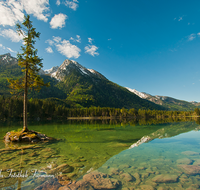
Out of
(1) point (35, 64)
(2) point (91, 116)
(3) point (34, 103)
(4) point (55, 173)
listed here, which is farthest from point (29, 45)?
(2) point (91, 116)

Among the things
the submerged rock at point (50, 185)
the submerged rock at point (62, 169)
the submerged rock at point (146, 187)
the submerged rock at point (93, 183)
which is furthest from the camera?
the submerged rock at point (62, 169)

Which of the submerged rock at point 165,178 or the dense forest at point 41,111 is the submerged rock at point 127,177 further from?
the dense forest at point 41,111

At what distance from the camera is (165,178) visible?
26.0 ft

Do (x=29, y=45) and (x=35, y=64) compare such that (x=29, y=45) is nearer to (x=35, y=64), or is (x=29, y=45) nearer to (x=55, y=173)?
(x=35, y=64)

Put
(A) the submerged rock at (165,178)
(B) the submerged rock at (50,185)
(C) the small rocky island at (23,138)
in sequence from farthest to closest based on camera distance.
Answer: (C) the small rocky island at (23,138) → (A) the submerged rock at (165,178) → (B) the submerged rock at (50,185)

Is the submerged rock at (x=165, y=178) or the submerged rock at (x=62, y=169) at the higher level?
the submerged rock at (x=62, y=169)

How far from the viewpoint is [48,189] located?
6.31 metres

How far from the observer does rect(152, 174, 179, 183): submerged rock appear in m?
7.60

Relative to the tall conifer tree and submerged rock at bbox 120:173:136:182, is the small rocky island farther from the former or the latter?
submerged rock at bbox 120:173:136:182

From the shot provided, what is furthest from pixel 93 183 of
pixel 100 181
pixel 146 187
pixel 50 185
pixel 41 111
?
pixel 41 111

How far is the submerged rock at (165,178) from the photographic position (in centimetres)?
760

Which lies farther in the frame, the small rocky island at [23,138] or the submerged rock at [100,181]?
the small rocky island at [23,138]

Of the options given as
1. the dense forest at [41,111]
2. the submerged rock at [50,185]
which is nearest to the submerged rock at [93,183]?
the submerged rock at [50,185]

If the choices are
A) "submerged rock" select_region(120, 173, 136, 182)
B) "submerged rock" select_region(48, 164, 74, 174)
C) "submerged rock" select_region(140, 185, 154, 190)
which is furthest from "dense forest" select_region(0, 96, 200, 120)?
"submerged rock" select_region(140, 185, 154, 190)
